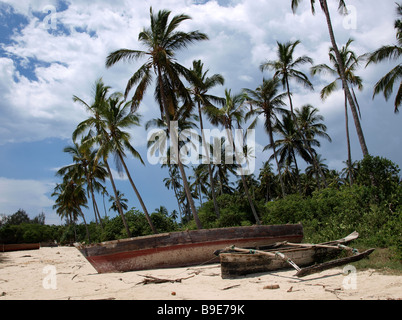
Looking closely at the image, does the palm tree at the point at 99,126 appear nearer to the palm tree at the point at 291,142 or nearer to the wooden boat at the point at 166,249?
the wooden boat at the point at 166,249

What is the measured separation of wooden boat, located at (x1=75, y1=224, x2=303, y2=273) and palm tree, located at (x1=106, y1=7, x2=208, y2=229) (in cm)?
504

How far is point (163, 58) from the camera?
15.5 m

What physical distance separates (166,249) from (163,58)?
9830 millimetres

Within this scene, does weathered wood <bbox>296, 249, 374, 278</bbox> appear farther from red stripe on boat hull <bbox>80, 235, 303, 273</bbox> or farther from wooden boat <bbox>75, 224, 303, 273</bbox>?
red stripe on boat hull <bbox>80, 235, 303, 273</bbox>

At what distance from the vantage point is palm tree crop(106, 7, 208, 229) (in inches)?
631

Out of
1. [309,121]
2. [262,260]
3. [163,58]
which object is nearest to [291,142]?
[309,121]

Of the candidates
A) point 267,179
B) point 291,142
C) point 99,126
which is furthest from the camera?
point 267,179

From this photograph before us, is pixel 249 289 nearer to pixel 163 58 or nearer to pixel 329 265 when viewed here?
pixel 329 265

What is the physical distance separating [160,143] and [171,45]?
31.8 ft

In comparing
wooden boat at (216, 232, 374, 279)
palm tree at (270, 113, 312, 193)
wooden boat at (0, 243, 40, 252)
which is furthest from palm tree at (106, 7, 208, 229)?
wooden boat at (0, 243, 40, 252)

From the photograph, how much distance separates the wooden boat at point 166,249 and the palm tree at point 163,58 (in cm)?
504

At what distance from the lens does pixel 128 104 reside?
2044 centimetres

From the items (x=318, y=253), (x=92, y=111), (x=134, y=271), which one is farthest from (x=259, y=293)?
(x=92, y=111)
